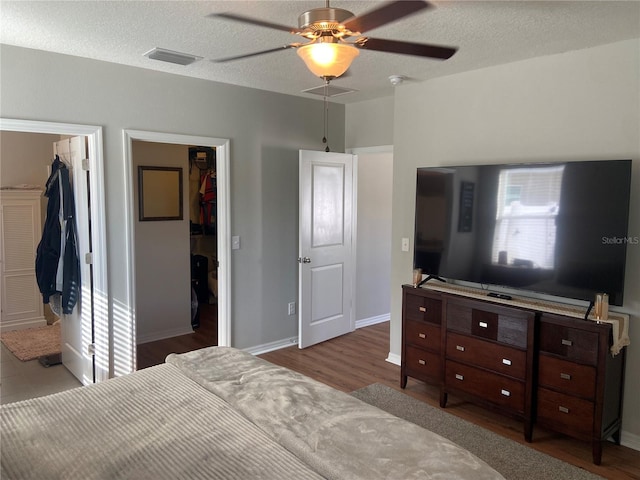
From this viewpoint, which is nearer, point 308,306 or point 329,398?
point 329,398

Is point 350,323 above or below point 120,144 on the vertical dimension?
below

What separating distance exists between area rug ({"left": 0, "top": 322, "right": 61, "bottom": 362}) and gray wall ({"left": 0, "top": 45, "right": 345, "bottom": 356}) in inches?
59.2

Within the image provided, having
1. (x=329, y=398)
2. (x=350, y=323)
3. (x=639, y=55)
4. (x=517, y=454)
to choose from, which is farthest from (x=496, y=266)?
(x=350, y=323)

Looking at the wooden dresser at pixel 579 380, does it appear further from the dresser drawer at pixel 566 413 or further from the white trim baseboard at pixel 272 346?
the white trim baseboard at pixel 272 346

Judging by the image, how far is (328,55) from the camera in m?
1.89

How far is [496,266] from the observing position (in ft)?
11.2

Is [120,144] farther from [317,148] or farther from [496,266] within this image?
[496,266]

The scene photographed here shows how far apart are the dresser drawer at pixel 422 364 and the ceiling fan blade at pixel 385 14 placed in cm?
259

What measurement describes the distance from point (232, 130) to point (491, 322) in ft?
8.94

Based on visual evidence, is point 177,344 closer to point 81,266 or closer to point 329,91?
point 81,266

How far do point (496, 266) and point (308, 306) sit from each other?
2.04m

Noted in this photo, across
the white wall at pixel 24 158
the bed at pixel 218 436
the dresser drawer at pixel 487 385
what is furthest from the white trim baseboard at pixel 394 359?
the white wall at pixel 24 158

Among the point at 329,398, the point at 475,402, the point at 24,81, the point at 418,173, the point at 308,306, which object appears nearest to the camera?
the point at 329,398

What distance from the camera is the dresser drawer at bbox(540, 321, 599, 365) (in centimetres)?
280
